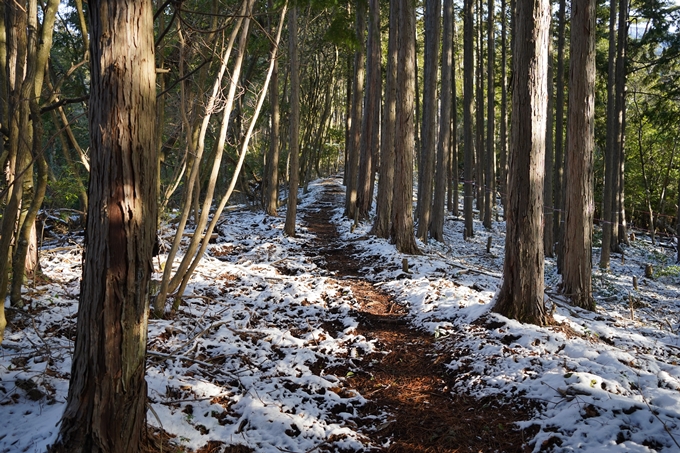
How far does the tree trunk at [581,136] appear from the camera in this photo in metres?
7.44

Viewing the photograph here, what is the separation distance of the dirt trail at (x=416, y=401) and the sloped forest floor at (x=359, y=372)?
0.02 meters

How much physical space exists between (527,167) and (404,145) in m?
5.24

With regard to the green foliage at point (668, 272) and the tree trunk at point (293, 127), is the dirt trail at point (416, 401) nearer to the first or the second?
the tree trunk at point (293, 127)

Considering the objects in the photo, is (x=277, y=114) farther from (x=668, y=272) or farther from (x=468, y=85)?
(x=668, y=272)

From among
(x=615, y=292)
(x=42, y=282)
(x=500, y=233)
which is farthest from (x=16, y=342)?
(x=500, y=233)

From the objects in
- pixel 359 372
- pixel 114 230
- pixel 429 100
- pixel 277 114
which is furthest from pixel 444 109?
pixel 114 230

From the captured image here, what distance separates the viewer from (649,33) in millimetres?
17203

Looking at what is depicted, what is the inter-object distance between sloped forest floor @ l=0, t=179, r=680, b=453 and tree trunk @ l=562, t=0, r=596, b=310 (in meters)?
1.06

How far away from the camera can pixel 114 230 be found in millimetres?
2461

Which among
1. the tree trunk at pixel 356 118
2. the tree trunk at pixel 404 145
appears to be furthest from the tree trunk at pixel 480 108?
the tree trunk at pixel 404 145

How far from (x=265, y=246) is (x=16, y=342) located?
7.13 metres

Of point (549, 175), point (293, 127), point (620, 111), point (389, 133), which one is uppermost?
point (620, 111)

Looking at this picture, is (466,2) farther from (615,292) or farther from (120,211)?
(120,211)

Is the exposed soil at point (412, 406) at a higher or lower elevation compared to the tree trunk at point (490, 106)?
lower
